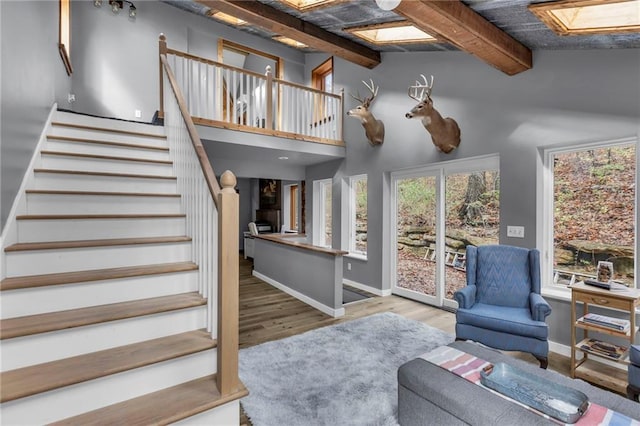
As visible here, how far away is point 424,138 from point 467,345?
9.79ft

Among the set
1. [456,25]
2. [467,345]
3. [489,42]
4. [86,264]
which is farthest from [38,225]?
[489,42]

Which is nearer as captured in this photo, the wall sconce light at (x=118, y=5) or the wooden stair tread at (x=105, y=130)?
the wooden stair tread at (x=105, y=130)

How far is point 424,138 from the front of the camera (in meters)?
4.40

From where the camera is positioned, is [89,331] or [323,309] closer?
[89,331]

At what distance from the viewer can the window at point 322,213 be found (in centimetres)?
658

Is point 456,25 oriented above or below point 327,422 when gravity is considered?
above

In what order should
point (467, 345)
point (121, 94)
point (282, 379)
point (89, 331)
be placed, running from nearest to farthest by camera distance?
point (89, 331)
point (467, 345)
point (282, 379)
point (121, 94)

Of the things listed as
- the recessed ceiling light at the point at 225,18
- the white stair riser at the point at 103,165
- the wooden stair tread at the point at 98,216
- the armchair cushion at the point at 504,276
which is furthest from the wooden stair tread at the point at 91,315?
the recessed ceiling light at the point at 225,18

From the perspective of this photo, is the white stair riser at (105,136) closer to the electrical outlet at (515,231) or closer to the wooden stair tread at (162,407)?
the wooden stair tread at (162,407)

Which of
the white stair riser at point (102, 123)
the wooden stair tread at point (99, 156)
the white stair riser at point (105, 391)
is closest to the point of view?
the white stair riser at point (105, 391)

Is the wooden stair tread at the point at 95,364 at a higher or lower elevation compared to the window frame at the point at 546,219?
lower

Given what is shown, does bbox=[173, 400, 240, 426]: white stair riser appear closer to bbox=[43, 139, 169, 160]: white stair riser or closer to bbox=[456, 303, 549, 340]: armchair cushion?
bbox=[456, 303, 549, 340]: armchair cushion

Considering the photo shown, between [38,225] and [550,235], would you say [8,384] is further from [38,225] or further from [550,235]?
[550,235]

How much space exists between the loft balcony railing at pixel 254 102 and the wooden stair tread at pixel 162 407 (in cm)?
340
